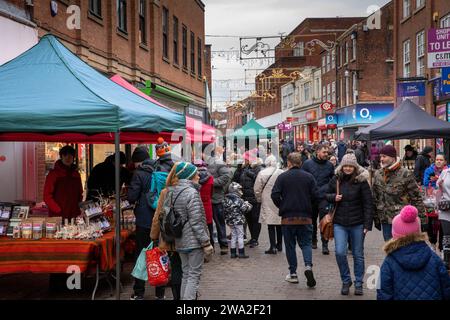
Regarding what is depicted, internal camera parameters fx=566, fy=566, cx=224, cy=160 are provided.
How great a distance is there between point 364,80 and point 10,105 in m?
38.3

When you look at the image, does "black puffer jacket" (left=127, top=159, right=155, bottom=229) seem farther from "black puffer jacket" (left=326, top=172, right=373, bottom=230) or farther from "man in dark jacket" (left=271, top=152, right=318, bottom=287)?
"black puffer jacket" (left=326, top=172, right=373, bottom=230)

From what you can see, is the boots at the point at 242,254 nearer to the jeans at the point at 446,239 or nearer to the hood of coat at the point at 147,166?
the hood of coat at the point at 147,166

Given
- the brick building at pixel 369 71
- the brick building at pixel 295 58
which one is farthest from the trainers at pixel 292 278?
the brick building at pixel 295 58

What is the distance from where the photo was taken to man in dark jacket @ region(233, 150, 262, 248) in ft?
36.9

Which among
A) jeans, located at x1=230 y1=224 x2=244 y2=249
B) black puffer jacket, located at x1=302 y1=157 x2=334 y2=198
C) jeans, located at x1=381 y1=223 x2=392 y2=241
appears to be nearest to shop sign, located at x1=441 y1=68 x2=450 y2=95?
black puffer jacket, located at x1=302 y1=157 x2=334 y2=198

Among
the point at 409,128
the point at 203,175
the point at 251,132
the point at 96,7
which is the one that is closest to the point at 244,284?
the point at 203,175

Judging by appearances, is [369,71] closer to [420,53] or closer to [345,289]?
[420,53]

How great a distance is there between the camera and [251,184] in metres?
11.2

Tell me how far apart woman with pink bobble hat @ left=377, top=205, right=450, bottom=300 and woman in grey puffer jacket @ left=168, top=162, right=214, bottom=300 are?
231 cm

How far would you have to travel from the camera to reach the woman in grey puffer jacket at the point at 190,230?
20.6 ft

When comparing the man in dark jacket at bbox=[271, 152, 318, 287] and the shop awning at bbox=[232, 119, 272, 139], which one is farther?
the shop awning at bbox=[232, 119, 272, 139]

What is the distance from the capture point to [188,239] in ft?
20.7

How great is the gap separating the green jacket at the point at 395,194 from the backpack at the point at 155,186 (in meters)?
2.99

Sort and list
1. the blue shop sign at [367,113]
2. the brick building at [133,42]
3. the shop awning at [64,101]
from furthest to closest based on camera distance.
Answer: the blue shop sign at [367,113], the brick building at [133,42], the shop awning at [64,101]
